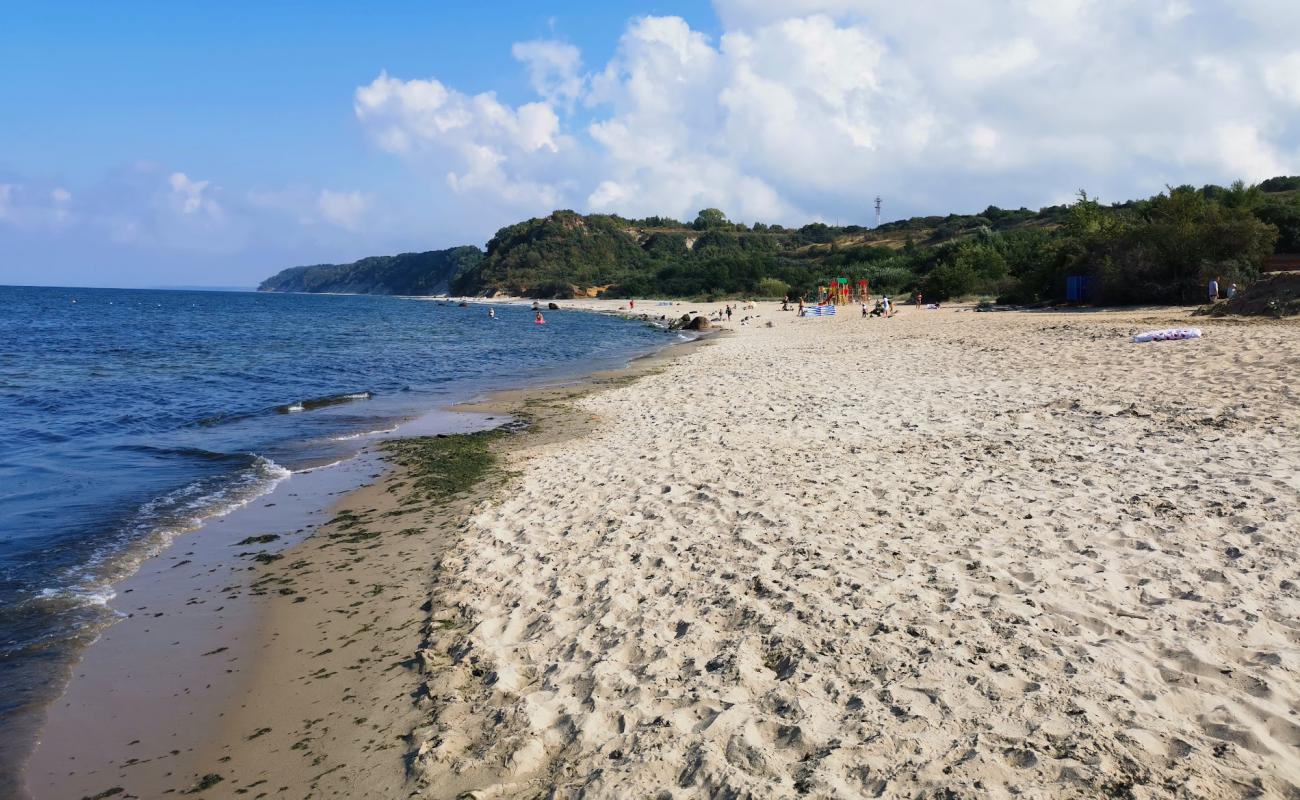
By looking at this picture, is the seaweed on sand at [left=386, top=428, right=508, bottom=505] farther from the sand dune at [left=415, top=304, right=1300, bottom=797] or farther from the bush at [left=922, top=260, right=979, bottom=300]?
the bush at [left=922, top=260, right=979, bottom=300]

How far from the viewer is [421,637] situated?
559 centimetres

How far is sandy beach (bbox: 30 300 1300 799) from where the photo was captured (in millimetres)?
3480

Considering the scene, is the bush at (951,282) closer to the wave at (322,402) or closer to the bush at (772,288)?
the bush at (772,288)

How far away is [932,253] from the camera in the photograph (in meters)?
68.9

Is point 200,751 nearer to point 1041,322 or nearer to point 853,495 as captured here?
point 853,495

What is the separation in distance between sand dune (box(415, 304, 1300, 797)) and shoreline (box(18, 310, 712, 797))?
1.53 m

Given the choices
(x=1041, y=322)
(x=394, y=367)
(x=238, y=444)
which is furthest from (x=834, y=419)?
(x=394, y=367)

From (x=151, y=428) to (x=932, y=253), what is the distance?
219 ft

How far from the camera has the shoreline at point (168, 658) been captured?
14.2 feet

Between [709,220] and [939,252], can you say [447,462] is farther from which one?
[709,220]

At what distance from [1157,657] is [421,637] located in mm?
4819

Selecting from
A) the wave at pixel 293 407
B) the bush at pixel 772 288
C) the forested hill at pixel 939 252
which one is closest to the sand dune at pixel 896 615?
the wave at pixel 293 407

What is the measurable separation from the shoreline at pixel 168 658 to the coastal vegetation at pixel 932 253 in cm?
3116

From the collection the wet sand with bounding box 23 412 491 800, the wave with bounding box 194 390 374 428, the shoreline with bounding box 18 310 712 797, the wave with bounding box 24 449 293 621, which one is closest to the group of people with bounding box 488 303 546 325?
the wave with bounding box 194 390 374 428
